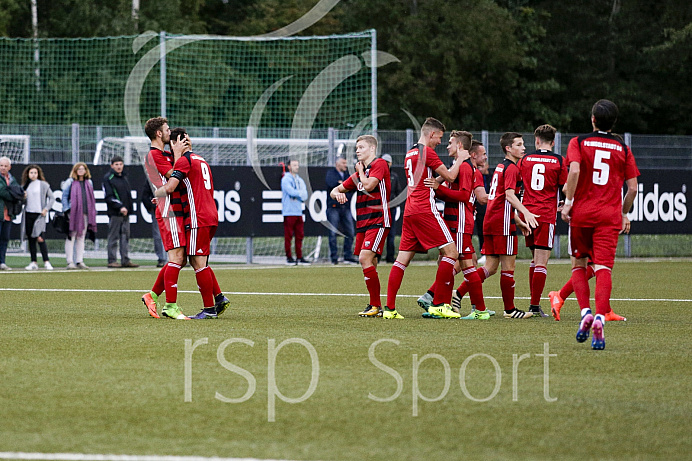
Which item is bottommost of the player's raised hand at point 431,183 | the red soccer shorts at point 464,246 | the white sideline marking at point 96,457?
the white sideline marking at point 96,457

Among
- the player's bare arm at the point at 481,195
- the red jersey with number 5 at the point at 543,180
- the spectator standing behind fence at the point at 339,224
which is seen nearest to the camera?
the red jersey with number 5 at the point at 543,180

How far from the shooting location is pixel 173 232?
34.5 ft

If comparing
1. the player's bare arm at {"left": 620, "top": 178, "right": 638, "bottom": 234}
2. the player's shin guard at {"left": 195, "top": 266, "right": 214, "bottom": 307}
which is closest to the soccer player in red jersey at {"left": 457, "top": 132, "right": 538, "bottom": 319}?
the player's bare arm at {"left": 620, "top": 178, "right": 638, "bottom": 234}

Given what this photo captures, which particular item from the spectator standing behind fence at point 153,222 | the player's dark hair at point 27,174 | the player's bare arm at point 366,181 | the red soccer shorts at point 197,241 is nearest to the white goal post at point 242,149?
the spectator standing behind fence at point 153,222

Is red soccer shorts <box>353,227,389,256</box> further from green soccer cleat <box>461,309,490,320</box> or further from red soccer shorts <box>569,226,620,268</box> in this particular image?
red soccer shorts <box>569,226,620,268</box>

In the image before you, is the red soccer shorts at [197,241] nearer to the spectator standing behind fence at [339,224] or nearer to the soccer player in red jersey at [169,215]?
the soccer player in red jersey at [169,215]

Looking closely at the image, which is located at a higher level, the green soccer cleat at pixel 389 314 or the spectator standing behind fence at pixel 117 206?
the spectator standing behind fence at pixel 117 206

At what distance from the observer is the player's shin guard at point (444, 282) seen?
35.6ft

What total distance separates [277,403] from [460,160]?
5438 millimetres

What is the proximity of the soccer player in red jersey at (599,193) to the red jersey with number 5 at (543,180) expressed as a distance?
106 inches

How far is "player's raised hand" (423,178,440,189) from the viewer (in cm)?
1070

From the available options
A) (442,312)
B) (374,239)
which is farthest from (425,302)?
(374,239)

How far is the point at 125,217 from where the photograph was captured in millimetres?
21594

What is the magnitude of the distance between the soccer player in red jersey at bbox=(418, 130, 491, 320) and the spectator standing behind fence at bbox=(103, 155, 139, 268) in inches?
441
